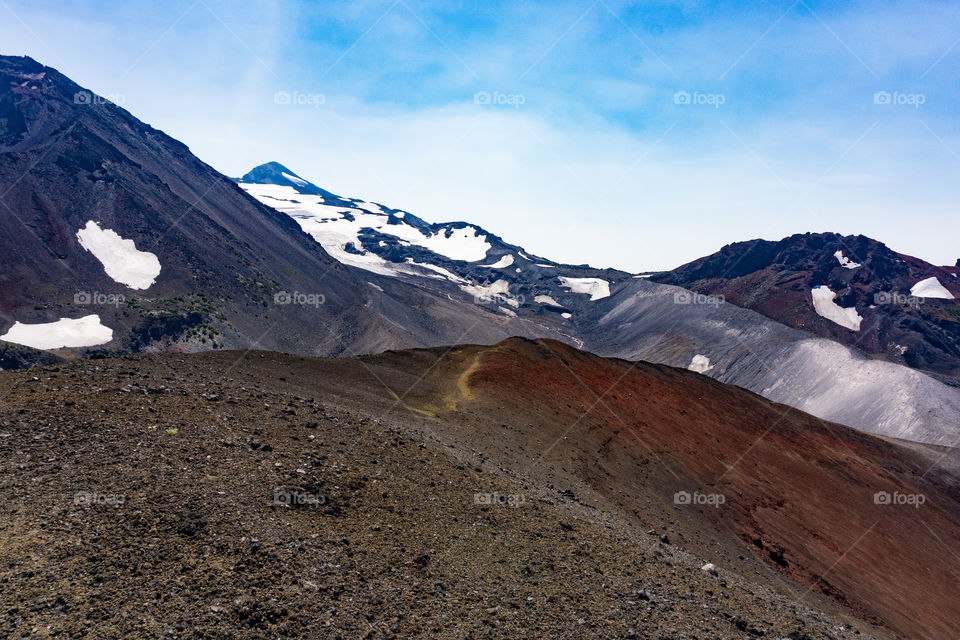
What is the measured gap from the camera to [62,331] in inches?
1882

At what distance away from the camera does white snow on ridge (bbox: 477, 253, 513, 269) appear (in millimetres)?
168212

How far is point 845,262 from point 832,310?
23.0 m

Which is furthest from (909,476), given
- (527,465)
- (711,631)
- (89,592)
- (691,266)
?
(691,266)

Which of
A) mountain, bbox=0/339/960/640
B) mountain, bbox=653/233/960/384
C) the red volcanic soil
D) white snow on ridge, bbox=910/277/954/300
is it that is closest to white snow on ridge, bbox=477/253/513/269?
mountain, bbox=653/233/960/384

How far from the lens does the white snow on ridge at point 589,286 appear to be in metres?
134

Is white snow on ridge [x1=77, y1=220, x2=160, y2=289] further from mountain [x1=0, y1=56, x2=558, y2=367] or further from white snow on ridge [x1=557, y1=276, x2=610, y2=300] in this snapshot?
white snow on ridge [x1=557, y1=276, x2=610, y2=300]

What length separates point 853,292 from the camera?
103375 millimetres

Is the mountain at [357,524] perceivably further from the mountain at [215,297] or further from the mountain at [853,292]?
the mountain at [853,292]

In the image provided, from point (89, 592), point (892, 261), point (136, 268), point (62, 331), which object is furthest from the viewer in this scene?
point (892, 261)

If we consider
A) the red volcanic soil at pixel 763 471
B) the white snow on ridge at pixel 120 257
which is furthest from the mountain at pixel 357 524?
the white snow on ridge at pixel 120 257

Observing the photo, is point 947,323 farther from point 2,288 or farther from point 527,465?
point 2,288

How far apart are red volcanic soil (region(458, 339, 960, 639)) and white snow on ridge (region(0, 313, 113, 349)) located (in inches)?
1566

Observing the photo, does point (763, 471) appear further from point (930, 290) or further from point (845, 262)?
point (930, 290)

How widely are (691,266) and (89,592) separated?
158176mm
